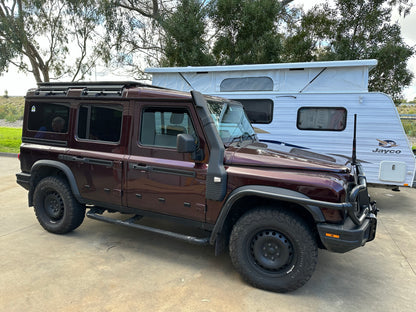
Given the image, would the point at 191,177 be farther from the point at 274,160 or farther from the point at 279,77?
the point at 279,77

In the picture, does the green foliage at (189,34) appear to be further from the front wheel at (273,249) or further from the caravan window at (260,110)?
the front wheel at (273,249)

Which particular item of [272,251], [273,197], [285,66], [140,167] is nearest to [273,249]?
[272,251]

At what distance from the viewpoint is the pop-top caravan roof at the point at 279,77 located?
617 centimetres

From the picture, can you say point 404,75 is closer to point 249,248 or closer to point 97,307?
point 249,248

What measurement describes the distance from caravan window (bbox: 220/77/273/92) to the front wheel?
4.42 m

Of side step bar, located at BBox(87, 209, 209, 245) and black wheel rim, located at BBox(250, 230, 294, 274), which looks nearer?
black wheel rim, located at BBox(250, 230, 294, 274)

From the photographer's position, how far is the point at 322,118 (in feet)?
21.0

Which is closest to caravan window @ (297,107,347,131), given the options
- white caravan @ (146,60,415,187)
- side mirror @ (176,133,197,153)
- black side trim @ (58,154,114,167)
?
white caravan @ (146,60,415,187)

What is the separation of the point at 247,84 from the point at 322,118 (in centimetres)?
187

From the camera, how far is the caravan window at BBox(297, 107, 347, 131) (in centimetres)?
623

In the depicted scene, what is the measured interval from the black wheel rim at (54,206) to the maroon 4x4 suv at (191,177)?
0.01 m

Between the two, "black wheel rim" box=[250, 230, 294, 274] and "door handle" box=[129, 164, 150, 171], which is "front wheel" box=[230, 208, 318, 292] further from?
"door handle" box=[129, 164, 150, 171]

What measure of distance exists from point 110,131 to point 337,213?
2.83m

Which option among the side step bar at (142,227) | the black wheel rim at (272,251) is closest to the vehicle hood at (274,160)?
the black wheel rim at (272,251)
